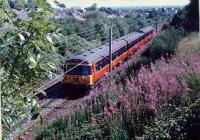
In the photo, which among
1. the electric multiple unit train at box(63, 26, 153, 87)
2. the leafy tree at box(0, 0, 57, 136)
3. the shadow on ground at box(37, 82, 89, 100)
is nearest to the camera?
the leafy tree at box(0, 0, 57, 136)

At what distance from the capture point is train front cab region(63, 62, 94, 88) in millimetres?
19719

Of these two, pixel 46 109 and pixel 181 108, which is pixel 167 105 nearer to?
pixel 181 108

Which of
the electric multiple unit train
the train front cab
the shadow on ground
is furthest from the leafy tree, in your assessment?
the shadow on ground

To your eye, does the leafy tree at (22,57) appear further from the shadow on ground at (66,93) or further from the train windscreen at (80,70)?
the shadow on ground at (66,93)

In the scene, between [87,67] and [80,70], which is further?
[80,70]

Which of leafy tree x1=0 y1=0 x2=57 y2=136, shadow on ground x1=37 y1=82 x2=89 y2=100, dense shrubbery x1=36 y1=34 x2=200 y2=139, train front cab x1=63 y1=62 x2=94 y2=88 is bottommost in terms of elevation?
shadow on ground x1=37 y1=82 x2=89 y2=100

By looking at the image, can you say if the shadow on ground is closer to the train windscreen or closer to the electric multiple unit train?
the electric multiple unit train

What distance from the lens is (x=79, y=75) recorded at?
20.1 m

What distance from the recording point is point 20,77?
3049 millimetres

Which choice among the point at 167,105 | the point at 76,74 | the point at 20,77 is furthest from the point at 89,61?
the point at 20,77

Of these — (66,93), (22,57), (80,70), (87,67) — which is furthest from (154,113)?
(66,93)

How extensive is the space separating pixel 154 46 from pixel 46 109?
6762 mm

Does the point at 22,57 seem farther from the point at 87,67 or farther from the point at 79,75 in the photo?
the point at 79,75

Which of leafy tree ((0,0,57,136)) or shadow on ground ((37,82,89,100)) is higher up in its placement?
leafy tree ((0,0,57,136))
